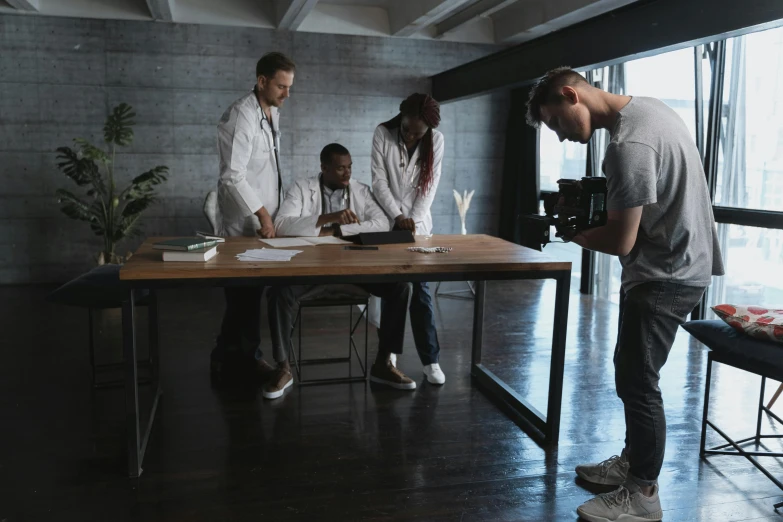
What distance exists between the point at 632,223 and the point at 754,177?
117 inches

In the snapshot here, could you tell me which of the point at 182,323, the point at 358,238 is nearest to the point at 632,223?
the point at 358,238

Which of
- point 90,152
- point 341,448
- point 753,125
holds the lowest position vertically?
point 341,448

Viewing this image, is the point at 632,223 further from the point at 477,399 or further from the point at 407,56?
the point at 407,56

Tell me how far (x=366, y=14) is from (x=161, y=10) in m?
2.10

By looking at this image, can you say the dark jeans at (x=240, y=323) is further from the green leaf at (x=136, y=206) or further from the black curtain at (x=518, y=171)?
the black curtain at (x=518, y=171)

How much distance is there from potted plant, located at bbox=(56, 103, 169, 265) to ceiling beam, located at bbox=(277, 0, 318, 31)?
1673mm

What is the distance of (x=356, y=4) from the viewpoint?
22.8ft

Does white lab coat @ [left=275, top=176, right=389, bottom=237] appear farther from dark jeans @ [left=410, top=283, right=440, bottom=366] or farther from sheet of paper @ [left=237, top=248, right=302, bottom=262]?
sheet of paper @ [left=237, top=248, right=302, bottom=262]

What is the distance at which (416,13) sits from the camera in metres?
6.11

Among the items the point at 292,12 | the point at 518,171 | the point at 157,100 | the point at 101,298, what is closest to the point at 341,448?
the point at 101,298

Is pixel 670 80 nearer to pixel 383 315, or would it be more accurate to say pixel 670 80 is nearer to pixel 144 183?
pixel 383 315

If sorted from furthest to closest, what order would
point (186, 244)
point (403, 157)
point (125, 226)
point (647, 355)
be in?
point (125, 226) → point (403, 157) → point (186, 244) → point (647, 355)

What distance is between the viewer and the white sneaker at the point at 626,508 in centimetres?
233

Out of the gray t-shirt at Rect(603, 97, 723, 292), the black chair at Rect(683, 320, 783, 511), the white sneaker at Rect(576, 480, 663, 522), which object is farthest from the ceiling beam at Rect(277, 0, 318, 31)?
the white sneaker at Rect(576, 480, 663, 522)
